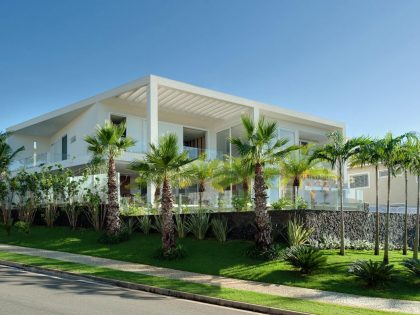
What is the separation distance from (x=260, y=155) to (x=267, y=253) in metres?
3.58

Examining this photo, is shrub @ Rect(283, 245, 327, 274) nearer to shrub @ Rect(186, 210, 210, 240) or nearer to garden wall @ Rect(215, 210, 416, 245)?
garden wall @ Rect(215, 210, 416, 245)

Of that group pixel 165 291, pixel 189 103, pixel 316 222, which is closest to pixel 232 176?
pixel 189 103

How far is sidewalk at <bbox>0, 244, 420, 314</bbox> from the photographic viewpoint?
10.8 m

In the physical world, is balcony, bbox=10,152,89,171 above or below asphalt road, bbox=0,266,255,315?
above

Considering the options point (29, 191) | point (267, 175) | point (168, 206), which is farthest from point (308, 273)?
point (29, 191)

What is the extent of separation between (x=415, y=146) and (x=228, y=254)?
7.59m

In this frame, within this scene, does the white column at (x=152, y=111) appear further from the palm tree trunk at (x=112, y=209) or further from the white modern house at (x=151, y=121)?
the palm tree trunk at (x=112, y=209)

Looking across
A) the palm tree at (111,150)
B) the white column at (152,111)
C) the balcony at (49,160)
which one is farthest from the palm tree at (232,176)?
the balcony at (49,160)

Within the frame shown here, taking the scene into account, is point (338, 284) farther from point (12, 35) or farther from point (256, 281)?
point (12, 35)

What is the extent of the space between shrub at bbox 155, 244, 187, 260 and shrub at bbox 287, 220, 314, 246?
3.82 metres

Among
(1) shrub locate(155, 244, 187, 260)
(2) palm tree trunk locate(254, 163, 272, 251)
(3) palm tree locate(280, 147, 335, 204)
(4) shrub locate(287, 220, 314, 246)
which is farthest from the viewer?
(3) palm tree locate(280, 147, 335, 204)

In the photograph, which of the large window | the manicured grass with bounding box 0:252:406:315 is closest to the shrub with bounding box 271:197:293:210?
the manicured grass with bounding box 0:252:406:315

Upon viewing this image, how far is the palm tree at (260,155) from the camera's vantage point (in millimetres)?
15820

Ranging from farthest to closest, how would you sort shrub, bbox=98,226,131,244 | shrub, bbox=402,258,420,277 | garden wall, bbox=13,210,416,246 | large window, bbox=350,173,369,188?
large window, bbox=350,173,369,188, shrub, bbox=98,226,131,244, garden wall, bbox=13,210,416,246, shrub, bbox=402,258,420,277
